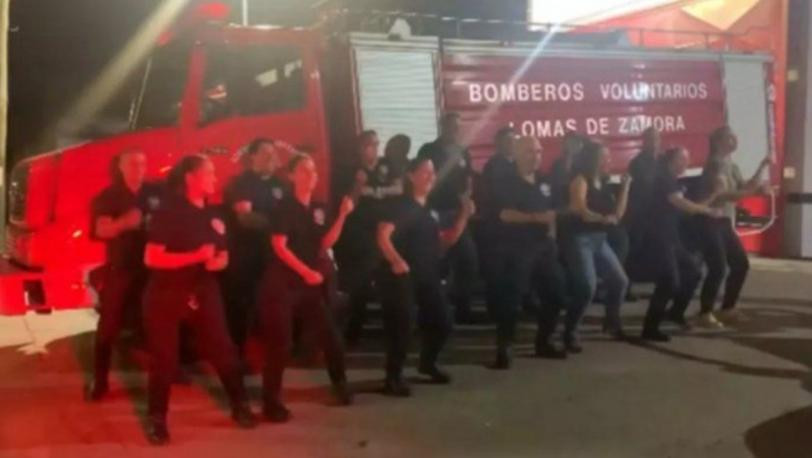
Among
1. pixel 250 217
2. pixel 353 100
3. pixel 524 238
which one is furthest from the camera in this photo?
pixel 353 100

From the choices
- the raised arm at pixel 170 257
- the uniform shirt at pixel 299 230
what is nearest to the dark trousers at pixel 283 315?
the uniform shirt at pixel 299 230

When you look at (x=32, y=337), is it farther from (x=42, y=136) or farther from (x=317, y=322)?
(x=42, y=136)

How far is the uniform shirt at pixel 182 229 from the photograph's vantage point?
5.97 meters

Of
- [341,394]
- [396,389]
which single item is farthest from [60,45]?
[341,394]

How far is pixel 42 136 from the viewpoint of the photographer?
23.7m

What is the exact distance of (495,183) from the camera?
8.27m

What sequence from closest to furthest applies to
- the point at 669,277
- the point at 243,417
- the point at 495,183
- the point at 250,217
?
the point at 243,417 → the point at 250,217 → the point at 495,183 → the point at 669,277

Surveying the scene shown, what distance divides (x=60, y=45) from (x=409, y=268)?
796 inches

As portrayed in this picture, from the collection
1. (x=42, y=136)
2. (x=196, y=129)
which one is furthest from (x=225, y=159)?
(x=42, y=136)

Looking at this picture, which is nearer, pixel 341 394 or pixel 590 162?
pixel 341 394

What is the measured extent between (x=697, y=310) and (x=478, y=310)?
86.1 inches

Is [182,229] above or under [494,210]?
above

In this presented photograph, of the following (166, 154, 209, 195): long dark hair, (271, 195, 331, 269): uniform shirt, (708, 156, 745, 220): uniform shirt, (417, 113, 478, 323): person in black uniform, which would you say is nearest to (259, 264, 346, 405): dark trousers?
(271, 195, 331, 269): uniform shirt

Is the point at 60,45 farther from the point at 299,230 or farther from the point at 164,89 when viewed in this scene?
the point at 299,230
